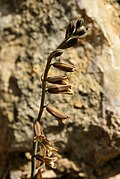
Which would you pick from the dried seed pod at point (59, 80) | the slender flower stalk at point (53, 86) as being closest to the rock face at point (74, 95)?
the slender flower stalk at point (53, 86)

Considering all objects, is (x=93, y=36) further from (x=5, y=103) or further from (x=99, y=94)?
(x=5, y=103)

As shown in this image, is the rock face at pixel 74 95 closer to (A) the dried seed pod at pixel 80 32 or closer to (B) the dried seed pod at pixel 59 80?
(B) the dried seed pod at pixel 59 80

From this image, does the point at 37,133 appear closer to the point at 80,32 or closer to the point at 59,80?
the point at 59,80

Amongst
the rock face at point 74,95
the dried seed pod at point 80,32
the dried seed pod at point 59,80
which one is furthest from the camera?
the rock face at point 74,95

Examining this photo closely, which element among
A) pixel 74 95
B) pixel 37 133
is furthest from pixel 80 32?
pixel 74 95

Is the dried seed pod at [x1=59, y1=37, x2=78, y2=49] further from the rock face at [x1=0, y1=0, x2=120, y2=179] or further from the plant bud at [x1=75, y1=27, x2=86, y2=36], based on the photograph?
the rock face at [x1=0, y1=0, x2=120, y2=179]

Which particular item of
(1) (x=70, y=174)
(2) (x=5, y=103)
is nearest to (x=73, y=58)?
(2) (x=5, y=103)

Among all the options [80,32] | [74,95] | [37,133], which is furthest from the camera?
[74,95]

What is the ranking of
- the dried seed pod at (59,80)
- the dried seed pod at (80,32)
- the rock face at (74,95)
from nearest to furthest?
1. the dried seed pod at (80,32)
2. the dried seed pod at (59,80)
3. the rock face at (74,95)

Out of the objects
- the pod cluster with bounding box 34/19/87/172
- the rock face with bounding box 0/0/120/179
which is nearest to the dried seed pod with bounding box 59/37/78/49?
the pod cluster with bounding box 34/19/87/172
